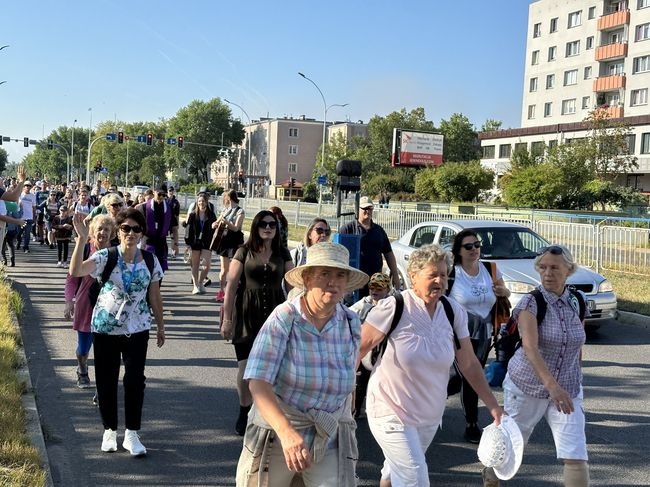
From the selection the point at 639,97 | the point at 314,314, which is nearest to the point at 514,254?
the point at 314,314

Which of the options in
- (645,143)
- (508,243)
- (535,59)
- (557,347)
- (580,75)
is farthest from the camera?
(535,59)

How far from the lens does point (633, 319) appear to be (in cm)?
1201

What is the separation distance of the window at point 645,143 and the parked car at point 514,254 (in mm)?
43154

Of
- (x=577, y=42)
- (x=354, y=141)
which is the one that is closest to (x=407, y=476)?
(x=577, y=42)

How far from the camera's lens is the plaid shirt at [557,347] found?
4418 millimetres

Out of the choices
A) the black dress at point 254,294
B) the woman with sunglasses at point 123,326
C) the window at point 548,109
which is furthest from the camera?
the window at point 548,109

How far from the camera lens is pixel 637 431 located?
6.43 meters

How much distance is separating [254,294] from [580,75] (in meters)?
62.5

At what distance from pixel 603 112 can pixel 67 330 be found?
39.8 m

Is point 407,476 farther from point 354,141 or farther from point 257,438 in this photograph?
point 354,141

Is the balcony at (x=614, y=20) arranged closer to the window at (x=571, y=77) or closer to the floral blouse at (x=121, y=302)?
the window at (x=571, y=77)

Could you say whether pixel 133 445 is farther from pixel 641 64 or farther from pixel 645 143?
pixel 641 64

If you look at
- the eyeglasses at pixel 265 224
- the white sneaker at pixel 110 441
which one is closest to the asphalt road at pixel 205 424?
the white sneaker at pixel 110 441

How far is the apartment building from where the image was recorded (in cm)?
5644
